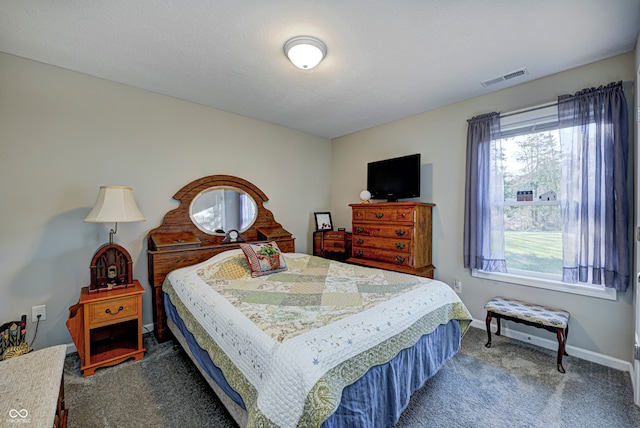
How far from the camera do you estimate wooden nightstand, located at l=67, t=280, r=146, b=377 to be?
2037 mm

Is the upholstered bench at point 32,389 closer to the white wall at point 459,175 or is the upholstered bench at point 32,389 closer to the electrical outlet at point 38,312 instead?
the electrical outlet at point 38,312

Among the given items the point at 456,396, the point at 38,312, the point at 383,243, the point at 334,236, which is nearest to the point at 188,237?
the point at 38,312

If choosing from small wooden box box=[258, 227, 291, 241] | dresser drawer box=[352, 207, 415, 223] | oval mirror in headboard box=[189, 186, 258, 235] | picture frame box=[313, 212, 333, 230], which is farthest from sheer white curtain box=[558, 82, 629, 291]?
oval mirror in headboard box=[189, 186, 258, 235]

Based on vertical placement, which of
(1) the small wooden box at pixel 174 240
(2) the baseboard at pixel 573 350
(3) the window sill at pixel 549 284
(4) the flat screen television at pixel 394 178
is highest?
(4) the flat screen television at pixel 394 178

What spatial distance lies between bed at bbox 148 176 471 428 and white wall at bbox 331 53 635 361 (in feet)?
3.52

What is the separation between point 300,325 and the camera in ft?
4.64

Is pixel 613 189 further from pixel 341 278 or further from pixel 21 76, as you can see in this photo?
pixel 21 76

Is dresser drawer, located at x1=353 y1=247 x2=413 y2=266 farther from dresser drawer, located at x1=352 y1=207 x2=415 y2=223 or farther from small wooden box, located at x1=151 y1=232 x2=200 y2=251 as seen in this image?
small wooden box, located at x1=151 y1=232 x2=200 y2=251

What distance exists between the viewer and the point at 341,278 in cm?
236

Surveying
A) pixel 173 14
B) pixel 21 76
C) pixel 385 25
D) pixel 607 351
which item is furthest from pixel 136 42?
pixel 607 351

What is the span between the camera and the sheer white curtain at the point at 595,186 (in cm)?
208

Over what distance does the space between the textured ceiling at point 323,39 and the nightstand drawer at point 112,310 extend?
1986 millimetres

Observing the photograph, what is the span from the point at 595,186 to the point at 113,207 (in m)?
3.95

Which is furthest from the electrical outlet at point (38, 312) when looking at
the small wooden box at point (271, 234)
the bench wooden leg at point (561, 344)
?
the bench wooden leg at point (561, 344)
